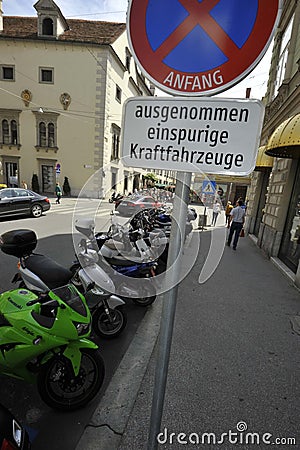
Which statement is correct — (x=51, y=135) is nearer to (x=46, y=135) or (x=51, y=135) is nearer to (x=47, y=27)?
(x=46, y=135)

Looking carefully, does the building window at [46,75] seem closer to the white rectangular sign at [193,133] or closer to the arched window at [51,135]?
the arched window at [51,135]

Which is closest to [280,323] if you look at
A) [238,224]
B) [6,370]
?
[6,370]

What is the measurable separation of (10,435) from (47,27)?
2811 centimetres

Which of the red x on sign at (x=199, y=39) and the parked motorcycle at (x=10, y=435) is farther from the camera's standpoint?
the parked motorcycle at (x=10, y=435)

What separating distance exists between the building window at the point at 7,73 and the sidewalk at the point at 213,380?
26.0m

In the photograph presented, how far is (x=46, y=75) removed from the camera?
21.8m

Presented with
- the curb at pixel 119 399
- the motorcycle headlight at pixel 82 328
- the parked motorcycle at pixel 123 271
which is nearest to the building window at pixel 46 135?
the parked motorcycle at pixel 123 271

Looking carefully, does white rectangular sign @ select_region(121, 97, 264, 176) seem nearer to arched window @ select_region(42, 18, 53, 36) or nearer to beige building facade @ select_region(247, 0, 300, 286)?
beige building facade @ select_region(247, 0, 300, 286)

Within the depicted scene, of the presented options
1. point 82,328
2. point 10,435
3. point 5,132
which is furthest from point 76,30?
point 10,435

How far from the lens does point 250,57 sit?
1.11 meters

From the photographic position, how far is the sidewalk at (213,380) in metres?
2.01

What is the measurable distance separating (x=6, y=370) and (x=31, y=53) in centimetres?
2673

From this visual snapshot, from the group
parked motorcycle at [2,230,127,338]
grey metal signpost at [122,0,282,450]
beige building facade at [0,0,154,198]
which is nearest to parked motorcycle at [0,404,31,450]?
grey metal signpost at [122,0,282,450]

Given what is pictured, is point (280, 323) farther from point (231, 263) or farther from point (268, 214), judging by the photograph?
point (268, 214)
